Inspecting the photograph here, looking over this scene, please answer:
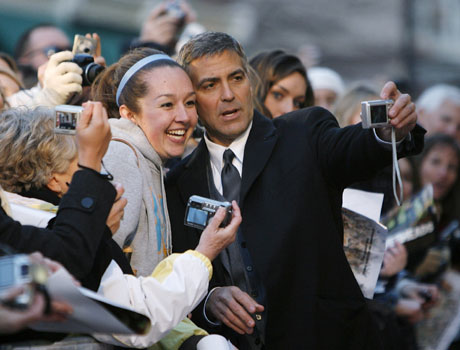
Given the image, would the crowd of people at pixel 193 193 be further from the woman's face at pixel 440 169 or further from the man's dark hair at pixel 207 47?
Answer: the woman's face at pixel 440 169

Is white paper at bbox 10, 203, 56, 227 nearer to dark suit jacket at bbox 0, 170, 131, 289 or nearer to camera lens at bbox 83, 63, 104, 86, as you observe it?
dark suit jacket at bbox 0, 170, 131, 289

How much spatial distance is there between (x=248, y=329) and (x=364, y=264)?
94cm

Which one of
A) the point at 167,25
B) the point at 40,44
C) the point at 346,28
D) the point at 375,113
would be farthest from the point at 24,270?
the point at 346,28

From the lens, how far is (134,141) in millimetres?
3422

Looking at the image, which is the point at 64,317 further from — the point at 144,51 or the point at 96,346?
the point at 144,51

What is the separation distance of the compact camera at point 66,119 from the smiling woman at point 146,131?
43 cm

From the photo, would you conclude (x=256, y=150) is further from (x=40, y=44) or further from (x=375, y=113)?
(x=40, y=44)

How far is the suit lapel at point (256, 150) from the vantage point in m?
3.56

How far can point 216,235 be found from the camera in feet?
9.75


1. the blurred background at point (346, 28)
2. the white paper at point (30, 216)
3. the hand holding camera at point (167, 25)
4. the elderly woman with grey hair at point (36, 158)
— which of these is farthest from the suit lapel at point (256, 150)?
the blurred background at point (346, 28)

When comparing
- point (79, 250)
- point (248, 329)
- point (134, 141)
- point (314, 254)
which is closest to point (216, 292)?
point (248, 329)

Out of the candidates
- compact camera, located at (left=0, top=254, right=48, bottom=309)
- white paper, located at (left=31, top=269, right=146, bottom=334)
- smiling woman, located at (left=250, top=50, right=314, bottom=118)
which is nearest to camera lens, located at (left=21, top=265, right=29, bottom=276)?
compact camera, located at (left=0, top=254, right=48, bottom=309)

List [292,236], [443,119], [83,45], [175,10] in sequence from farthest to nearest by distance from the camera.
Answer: [443,119], [175,10], [83,45], [292,236]

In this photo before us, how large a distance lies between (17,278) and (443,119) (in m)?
6.07
